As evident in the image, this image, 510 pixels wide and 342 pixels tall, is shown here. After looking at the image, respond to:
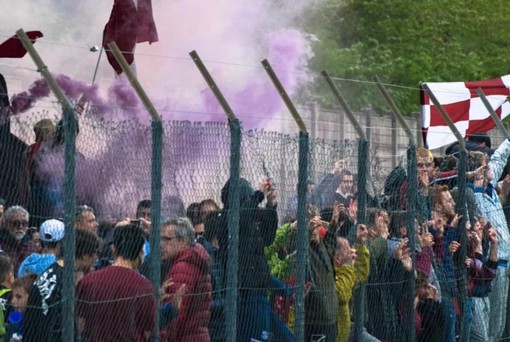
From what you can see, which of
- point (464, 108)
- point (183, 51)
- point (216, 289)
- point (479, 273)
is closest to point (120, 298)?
point (216, 289)

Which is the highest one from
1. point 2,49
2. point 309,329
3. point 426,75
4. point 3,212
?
point 426,75

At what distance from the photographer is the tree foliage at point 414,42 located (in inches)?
1001

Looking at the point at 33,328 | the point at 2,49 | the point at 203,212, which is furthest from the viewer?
the point at 2,49

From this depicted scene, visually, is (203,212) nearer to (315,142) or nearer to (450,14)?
(315,142)

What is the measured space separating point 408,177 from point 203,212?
2.43m

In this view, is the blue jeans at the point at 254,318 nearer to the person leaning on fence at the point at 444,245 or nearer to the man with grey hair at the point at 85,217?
the man with grey hair at the point at 85,217

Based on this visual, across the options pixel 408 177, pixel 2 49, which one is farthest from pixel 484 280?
pixel 2 49

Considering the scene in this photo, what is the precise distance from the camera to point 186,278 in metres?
8.05

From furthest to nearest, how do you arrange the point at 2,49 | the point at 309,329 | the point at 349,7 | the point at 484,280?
the point at 349,7, the point at 484,280, the point at 2,49, the point at 309,329

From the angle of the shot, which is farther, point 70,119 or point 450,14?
point 450,14

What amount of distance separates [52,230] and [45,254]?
0.59 ft

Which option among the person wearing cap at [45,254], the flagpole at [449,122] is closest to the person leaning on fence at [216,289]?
the person wearing cap at [45,254]

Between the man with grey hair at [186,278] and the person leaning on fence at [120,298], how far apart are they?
1.03ft

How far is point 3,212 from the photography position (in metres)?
7.21
